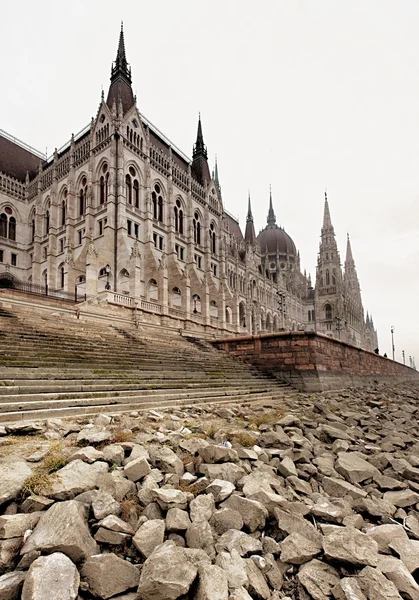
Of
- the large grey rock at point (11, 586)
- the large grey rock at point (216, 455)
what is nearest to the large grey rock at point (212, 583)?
the large grey rock at point (11, 586)

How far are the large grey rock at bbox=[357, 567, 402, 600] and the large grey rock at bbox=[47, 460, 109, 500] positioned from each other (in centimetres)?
239

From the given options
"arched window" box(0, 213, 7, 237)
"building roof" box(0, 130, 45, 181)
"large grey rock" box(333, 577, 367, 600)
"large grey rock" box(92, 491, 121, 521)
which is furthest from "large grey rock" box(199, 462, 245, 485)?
"building roof" box(0, 130, 45, 181)

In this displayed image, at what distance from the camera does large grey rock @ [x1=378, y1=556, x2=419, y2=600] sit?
2309mm

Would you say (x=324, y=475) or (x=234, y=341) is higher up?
(x=234, y=341)

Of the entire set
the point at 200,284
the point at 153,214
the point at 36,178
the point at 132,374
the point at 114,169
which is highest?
the point at 36,178

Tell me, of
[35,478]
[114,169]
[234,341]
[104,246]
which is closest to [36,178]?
[114,169]

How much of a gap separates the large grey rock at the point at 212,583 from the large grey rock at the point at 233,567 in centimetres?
11

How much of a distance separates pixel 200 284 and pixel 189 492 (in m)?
36.8

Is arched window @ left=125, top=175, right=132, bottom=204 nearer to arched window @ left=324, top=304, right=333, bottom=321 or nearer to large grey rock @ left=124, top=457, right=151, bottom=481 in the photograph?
large grey rock @ left=124, top=457, right=151, bottom=481

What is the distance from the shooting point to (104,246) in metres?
31.5

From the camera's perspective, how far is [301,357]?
14.6 m

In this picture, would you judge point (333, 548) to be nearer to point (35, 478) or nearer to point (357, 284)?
point (35, 478)

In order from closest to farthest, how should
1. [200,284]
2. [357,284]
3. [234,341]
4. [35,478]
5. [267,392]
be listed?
[35,478] < [267,392] < [234,341] < [200,284] < [357,284]

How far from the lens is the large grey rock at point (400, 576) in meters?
2.31
